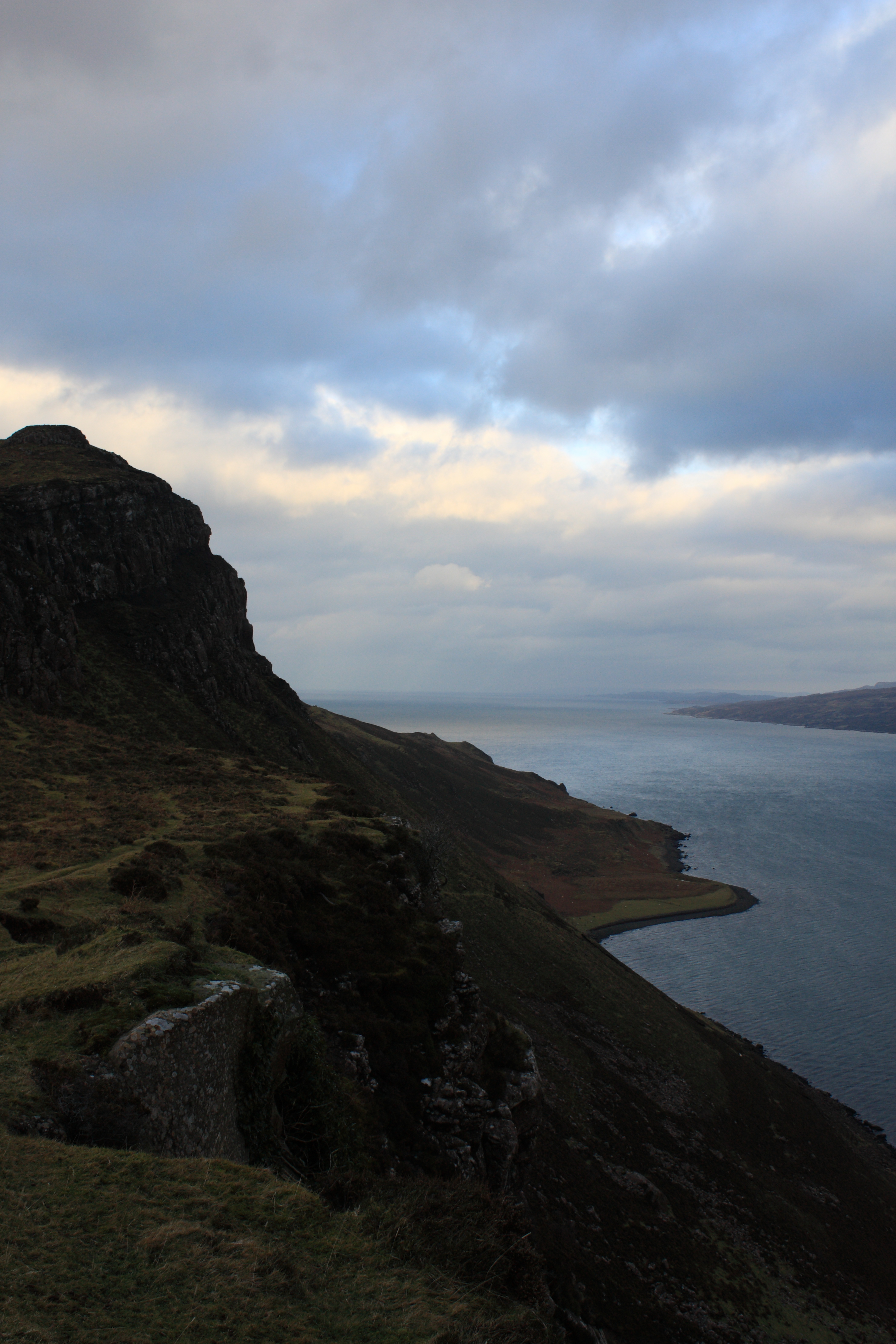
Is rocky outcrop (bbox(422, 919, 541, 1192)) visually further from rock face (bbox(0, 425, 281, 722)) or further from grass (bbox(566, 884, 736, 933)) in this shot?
grass (bbox(566, 884, 736, 933))

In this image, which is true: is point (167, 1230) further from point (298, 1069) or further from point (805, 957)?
point (805, 957)

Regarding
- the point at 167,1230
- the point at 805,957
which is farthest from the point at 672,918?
the point at 167,1230

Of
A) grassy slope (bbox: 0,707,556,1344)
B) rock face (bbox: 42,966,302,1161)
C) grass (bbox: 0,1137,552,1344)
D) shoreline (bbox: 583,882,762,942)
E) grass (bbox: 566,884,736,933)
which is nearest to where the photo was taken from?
grass (bbox: 0,1137,552,1344)

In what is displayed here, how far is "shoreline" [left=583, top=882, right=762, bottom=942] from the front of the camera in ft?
336

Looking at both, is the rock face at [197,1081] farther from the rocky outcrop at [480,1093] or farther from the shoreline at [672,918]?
the shoreline at [672,918]

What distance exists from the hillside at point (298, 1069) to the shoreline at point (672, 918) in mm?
32054

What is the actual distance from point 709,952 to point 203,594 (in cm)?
8278

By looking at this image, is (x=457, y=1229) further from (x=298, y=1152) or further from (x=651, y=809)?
(x=651, y=809)

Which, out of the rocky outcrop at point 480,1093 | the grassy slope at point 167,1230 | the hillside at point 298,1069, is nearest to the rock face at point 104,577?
the hillside at point 298,1069

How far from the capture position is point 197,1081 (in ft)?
47.0

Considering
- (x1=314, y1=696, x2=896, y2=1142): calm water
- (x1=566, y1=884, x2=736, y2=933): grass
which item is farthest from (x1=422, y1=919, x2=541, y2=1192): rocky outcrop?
(x1=566, y1=884, x2=736, y2=933): grass

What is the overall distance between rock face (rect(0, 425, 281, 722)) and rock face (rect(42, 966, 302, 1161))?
4728 centimetres

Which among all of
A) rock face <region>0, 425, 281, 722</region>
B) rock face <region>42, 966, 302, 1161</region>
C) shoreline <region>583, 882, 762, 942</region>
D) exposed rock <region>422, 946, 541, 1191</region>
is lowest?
shoreline <region>583, 882, 762, 942</region>

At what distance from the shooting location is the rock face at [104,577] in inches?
2288
